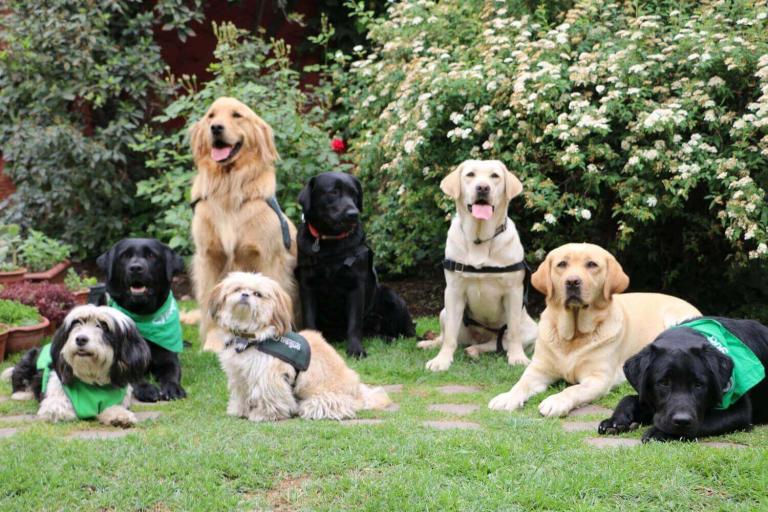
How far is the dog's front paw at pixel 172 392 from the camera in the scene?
17.6ft

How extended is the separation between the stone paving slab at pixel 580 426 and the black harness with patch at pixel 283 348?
1401mm

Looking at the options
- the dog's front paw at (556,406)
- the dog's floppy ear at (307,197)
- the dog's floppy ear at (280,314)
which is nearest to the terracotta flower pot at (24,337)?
the dog's floppy ear at (307,197)

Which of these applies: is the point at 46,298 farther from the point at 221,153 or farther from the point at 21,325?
the point at 221,153

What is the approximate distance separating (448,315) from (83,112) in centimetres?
558

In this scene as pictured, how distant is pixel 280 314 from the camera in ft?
15.9

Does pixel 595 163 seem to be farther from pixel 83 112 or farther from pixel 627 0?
pixel 83 112

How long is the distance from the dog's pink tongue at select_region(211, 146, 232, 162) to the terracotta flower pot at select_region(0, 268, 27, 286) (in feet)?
8.56

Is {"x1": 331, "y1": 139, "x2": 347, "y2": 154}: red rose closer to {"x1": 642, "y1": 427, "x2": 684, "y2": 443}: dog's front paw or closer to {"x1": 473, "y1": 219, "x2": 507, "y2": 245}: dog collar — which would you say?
{"x1": 473, "y1": 219, "x2": 507, "y2": 245}: dog collar

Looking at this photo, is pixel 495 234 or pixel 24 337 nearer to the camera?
pixel 495 234

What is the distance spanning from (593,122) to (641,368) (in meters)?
2.55

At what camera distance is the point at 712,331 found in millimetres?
4602

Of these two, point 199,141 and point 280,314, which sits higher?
point 199,141

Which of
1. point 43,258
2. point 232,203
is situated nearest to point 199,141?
point 232,203

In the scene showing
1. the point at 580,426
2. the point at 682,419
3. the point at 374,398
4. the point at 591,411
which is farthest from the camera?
the point at 374,398
